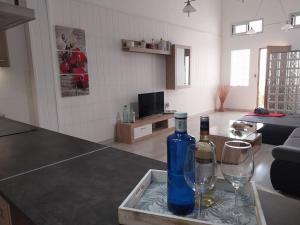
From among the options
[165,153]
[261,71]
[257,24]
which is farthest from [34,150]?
[257,24]

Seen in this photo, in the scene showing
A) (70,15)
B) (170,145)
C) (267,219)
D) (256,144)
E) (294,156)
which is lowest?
(256,144)

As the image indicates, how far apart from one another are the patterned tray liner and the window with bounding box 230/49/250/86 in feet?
25.4

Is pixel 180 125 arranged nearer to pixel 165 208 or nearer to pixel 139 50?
pixel 165 208

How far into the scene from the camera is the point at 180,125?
68 cm

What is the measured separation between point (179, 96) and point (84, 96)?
9.86 ft

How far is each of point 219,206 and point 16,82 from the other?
338 centimetres

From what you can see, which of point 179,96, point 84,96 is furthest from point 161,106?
point 84,96

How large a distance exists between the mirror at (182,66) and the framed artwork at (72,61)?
8.12 feet

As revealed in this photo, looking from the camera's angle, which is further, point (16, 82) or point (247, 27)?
point (247, 27)

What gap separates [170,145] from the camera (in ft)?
2.35

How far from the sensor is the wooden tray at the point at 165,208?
2.13ft

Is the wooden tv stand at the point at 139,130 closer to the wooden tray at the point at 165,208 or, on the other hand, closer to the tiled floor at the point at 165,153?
the tiled floor at the point at 165,153

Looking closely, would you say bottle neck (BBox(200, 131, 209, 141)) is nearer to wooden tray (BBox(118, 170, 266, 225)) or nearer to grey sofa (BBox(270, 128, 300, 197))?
wooden tray (BBox(118, 170, 266, 225))

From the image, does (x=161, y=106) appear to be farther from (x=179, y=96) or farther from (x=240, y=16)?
(x=240, y=16)
